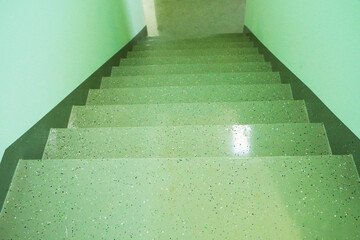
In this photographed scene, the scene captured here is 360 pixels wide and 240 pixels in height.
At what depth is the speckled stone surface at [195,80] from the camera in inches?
65.6

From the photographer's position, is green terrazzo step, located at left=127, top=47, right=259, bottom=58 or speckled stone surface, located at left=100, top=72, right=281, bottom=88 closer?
speckled stone surface, located at left=100, top=72, right=281, bottom=88

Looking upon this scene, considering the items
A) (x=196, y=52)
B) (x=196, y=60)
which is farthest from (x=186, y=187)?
(x=196, y=52)

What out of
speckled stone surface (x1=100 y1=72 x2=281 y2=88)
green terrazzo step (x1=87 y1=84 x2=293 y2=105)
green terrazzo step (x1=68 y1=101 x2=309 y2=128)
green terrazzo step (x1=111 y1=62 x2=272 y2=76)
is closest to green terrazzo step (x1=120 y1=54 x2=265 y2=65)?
green terrazzo step (x1=111 y1=62 x2=272 y2=76)

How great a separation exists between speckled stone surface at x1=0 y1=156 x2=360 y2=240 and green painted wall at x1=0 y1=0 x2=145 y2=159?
0.79 feet

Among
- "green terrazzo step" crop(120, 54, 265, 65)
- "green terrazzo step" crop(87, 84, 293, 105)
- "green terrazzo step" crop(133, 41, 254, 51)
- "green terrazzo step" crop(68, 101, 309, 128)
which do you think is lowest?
"green terrazzo step" crop(133, 41, 254, 51)

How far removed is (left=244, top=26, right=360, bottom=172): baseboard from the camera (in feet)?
2.85

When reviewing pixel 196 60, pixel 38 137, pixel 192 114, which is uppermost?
pixel 38 137

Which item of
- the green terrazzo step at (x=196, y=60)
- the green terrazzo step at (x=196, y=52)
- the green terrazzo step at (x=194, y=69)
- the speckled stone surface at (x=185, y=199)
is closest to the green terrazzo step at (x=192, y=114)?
the speckled stone surface at (x=185, y=199)

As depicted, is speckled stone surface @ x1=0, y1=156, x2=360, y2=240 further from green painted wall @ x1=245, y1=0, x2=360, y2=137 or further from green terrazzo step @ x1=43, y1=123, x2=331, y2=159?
green painted wall @ x1=245, y1=0, x2=360, y2=137

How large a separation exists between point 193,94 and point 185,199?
822mm

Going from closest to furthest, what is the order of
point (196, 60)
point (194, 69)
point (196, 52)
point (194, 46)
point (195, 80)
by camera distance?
1. point (195, 80)
2. point (194, 69)
3. point (196, 60)
4. point (196, 52)
5. point (194, 46)

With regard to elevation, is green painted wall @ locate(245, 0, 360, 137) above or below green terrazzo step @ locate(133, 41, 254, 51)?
above

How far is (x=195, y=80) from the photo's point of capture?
1.71m

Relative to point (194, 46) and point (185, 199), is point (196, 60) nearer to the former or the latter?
point (194, 46)
